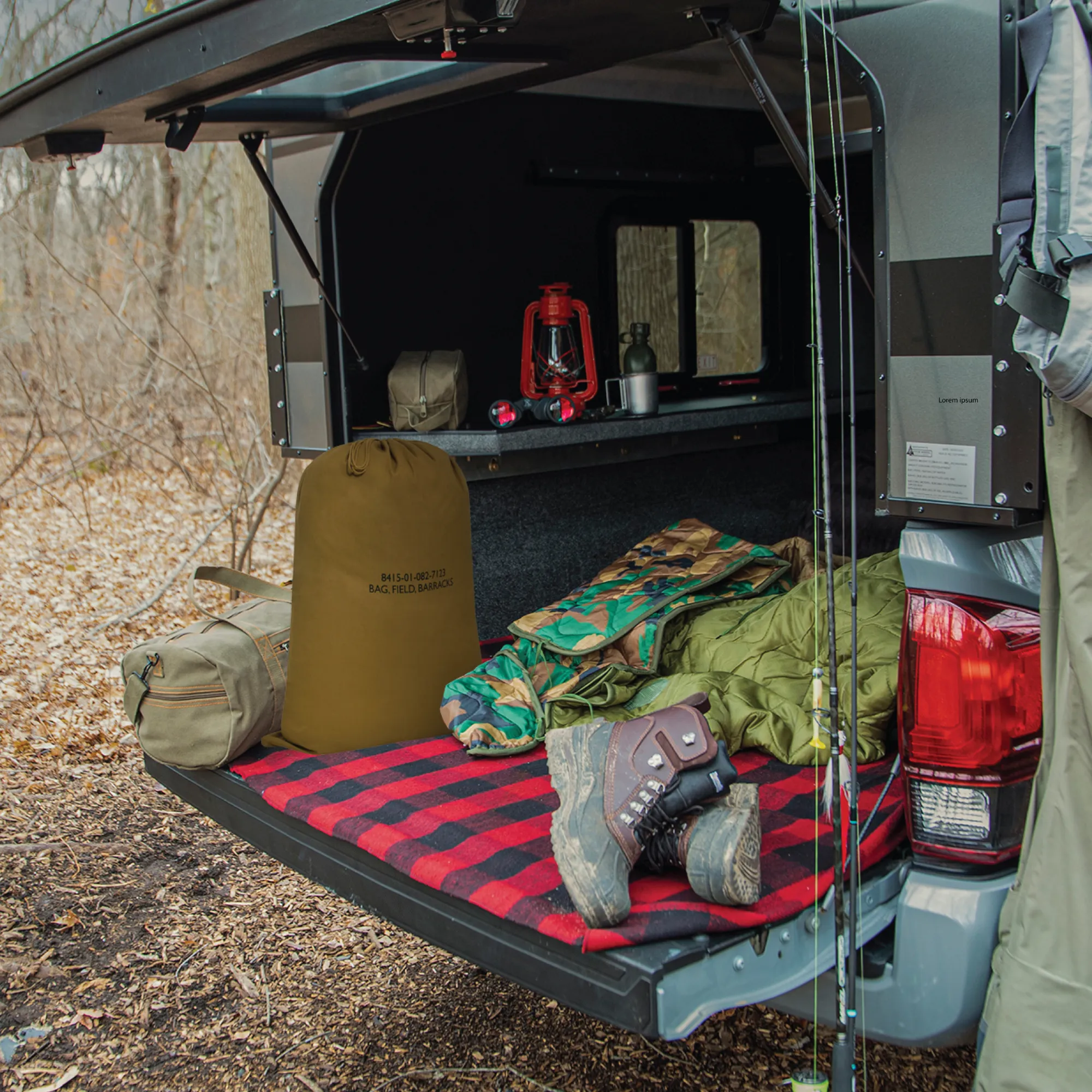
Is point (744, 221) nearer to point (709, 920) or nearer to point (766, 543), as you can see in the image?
point (766, 543)

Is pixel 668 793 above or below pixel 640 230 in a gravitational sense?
below

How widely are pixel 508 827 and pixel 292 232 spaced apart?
6.73ft

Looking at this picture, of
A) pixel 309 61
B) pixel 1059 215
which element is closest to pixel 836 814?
pixel 1059 215

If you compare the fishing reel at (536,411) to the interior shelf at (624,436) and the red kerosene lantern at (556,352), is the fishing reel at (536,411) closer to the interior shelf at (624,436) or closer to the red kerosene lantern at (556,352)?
the interior shelf at (624,436)

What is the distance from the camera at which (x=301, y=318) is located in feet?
12.6

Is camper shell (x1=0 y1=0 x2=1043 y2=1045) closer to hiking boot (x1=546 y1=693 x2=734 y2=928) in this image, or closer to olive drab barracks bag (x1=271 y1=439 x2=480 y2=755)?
hiking boot (x1=546 y1=693 x2=734 y2=928)

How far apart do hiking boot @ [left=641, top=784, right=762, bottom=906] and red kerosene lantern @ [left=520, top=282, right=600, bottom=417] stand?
93.3 inches

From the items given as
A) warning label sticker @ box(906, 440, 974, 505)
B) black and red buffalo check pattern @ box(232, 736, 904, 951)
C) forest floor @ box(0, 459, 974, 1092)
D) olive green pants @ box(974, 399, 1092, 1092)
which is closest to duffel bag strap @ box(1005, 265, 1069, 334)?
olive green pants @ box(974, 399, 1092, 1092)

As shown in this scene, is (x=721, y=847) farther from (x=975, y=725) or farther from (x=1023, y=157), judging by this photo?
(x=1023, y=157)

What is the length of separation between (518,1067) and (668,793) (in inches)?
50.1

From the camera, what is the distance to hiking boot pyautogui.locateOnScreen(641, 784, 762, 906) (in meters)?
1.93

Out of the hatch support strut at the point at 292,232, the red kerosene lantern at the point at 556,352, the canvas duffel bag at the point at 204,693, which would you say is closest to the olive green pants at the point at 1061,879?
the canvas duffel bag at the point at 204,693

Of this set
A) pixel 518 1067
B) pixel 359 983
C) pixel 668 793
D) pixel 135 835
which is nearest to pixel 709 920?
pixel 668 793

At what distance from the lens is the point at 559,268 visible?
440 cm
